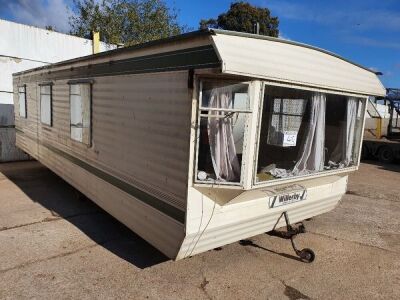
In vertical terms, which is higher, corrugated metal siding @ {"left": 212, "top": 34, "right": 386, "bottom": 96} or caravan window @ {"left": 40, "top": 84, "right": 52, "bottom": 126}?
corrugated metal siding @ {"left": 212, "top": 34, "right": 386, "bottom": 96}

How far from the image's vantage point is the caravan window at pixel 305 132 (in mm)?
4039

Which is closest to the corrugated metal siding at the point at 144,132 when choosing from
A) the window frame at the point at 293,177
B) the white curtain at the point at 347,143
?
the window frame at the point at 293,177

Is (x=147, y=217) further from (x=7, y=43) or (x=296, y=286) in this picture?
(x=7, y=43)

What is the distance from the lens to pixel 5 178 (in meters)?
8.48

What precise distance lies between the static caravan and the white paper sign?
1 centimetres

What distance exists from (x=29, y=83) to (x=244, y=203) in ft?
22.7

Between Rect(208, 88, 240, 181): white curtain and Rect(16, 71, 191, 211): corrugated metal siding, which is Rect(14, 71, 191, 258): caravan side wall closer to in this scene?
Rect(16, 71, 191, 211): corrugated metal siding

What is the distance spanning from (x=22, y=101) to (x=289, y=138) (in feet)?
24.7

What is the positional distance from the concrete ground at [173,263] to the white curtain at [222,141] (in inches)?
51.3

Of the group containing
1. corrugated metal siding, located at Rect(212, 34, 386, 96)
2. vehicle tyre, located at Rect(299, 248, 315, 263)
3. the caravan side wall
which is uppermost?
corrugated metal siding, located at Rect(212, 34, 386, 96)

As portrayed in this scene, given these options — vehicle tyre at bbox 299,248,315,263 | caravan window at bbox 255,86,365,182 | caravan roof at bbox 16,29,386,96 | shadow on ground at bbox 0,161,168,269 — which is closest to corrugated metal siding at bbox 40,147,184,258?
shadow on ground at bbox 0,161,168,269

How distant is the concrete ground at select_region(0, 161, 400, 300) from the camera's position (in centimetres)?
382

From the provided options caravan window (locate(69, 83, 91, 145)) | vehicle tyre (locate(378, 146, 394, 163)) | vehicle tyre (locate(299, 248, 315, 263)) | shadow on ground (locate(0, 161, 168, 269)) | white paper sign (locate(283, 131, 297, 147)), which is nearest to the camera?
→ white paper sign (locate(283, 131, 297, 147))

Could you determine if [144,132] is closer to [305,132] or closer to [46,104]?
[305,132]
